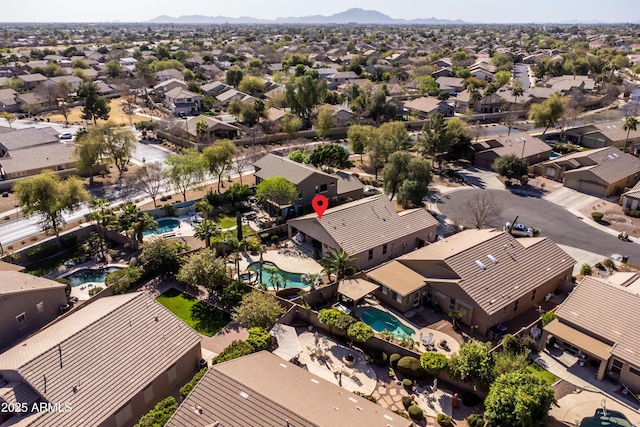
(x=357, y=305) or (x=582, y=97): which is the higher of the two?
(x=582, y=97)

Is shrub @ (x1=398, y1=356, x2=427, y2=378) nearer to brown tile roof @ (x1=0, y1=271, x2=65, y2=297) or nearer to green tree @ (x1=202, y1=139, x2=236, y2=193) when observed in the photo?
brown tile roof @ (x1=0, y1=271, x2=65, y2=297)

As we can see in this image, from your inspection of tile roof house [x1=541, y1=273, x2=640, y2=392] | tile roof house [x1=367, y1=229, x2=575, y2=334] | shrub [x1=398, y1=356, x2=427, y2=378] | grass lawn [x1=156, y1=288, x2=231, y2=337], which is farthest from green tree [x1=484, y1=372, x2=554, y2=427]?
grass lawn [x1=156, y1=288, x2=231, y2=337]

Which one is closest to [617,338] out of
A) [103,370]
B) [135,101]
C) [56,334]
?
[103,370]

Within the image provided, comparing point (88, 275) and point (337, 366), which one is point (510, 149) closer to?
point (337, 366)

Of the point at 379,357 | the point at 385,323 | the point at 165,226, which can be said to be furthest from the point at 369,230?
the point at 165,226

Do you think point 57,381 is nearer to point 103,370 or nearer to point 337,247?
point 103,370
